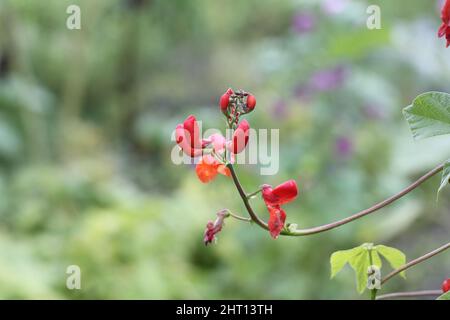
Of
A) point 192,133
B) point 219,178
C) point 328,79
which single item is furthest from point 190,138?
point 219,178

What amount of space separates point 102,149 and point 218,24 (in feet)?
3.33

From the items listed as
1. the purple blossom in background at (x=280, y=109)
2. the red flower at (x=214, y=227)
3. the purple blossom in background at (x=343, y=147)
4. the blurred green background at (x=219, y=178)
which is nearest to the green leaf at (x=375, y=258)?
the red flower at (x=214, y=227)

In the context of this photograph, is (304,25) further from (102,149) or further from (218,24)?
(218,24)

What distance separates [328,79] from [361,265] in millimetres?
1342

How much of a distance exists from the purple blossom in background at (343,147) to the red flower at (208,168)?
1.38m

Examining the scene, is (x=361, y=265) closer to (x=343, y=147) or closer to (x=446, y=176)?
(x=446, y=176)

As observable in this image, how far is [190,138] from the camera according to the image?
1.38 feet

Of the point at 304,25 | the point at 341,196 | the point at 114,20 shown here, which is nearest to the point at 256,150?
the point at 341,196

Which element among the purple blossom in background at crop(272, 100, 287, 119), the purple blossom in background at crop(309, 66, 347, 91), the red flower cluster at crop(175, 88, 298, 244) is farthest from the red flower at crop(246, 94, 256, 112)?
the purple blossom in background at crop(272, 100, 287, 119)

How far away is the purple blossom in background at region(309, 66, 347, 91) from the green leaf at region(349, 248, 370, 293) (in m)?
1.32

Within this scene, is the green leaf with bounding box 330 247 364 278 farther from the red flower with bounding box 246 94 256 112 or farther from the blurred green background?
the blurred green background

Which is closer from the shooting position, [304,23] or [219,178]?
[304,23]

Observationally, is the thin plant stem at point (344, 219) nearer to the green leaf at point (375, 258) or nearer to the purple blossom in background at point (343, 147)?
the green leaf at point (375, 258)

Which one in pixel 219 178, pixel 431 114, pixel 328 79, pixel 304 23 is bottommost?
pixel 219 178
